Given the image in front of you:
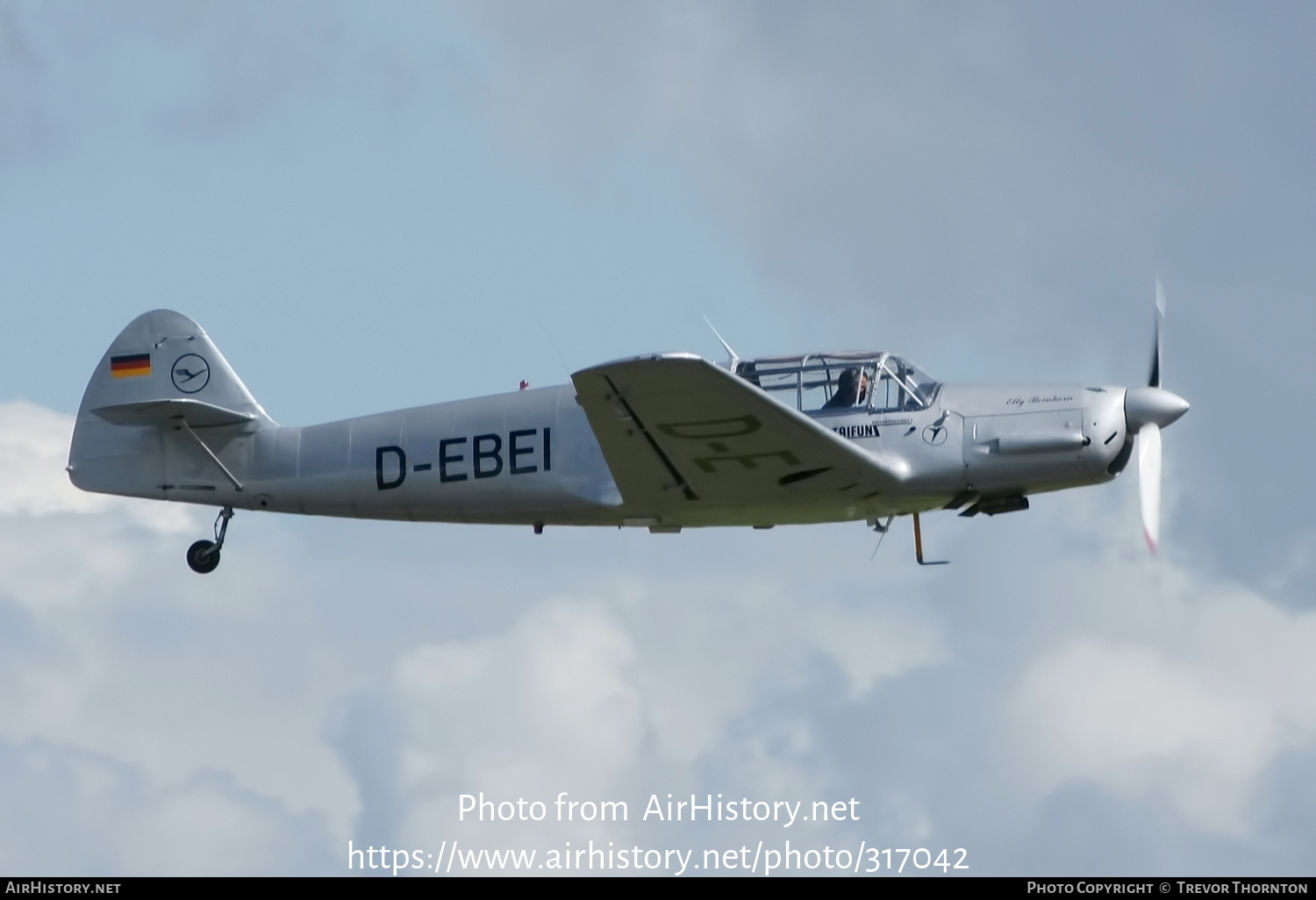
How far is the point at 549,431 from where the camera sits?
703 inches

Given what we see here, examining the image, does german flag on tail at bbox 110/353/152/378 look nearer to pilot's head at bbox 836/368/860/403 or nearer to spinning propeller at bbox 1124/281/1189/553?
pilot's head at bbox 836/368/860/403

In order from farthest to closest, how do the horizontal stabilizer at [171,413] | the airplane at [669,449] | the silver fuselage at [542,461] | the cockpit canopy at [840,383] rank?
the horizontal stabilizer at [171,413] → the cockpit canopy at [840,383] → the silver fuselage at [542,461] → the airplane at [669,449]

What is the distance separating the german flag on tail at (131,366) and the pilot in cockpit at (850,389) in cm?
726

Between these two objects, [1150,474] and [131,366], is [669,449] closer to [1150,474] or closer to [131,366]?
[1150,474]

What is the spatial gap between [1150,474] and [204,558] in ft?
29.9

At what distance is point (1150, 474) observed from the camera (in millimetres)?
16953

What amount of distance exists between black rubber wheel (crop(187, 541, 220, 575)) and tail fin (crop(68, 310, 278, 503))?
1.69ft

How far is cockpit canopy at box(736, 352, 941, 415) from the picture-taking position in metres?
17.1

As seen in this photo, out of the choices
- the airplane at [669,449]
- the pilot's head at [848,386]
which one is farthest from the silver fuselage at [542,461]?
the pilot's head at [848,386]

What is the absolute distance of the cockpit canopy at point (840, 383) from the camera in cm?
1709

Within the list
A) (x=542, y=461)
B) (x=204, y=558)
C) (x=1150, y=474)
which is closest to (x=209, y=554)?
(x=204, y=558)

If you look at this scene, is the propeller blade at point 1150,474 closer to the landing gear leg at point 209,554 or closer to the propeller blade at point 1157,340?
the propeller blade at point 1157,340
